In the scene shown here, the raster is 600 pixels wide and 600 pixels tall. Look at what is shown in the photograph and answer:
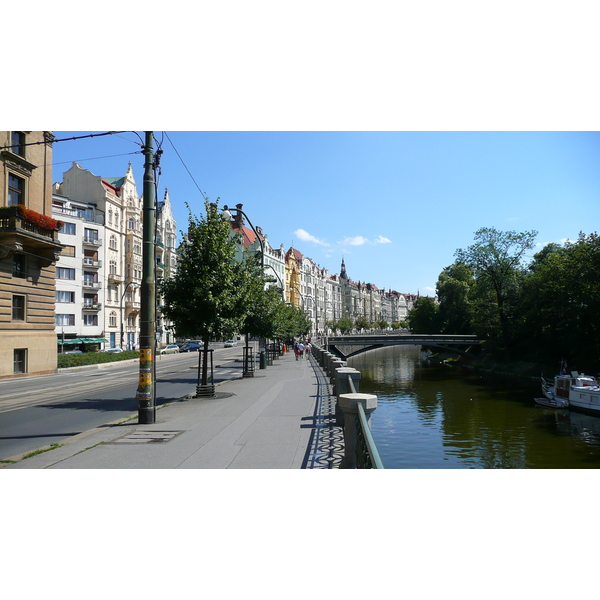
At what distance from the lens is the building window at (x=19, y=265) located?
28869 millimetres

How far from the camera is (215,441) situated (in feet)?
31.6

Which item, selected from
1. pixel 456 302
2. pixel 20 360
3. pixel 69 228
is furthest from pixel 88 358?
pixel 456 302

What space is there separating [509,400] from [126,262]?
48.0 metres

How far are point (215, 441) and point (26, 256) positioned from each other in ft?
82.8

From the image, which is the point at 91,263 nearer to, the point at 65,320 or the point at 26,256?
the point at 65,320

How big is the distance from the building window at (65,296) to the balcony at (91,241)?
5814mm

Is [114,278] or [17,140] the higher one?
[17,140]

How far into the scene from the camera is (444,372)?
55.5 meters

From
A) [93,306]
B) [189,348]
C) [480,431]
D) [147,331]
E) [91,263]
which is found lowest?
[480,431]

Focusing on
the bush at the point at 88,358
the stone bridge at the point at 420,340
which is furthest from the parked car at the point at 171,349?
the stone bridge at the point at 420,340

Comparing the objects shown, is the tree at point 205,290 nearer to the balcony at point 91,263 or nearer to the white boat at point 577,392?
the white boat at point 577,392

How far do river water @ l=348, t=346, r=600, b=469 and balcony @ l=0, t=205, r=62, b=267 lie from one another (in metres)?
21.4

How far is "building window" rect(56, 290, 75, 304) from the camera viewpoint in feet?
170

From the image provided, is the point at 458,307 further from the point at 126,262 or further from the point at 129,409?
the point at 129,409
